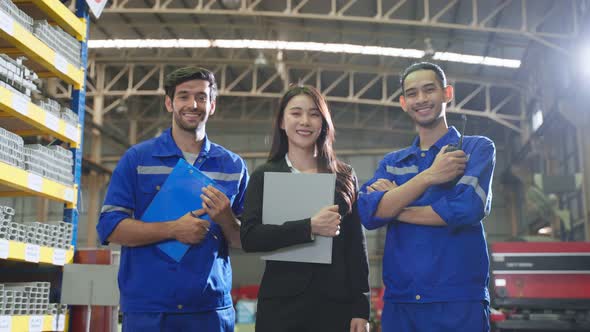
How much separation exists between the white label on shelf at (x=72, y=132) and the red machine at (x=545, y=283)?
4.41 m

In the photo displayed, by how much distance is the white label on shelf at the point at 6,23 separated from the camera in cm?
329

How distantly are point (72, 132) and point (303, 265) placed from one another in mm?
2338

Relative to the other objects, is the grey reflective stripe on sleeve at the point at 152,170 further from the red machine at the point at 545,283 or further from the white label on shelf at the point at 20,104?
the red machine at the point at 545,283

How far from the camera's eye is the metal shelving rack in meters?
3.32

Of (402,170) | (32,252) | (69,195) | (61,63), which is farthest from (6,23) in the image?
(402,170)

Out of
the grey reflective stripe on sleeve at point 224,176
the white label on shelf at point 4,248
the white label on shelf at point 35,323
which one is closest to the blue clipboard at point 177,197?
the grey reflective stripe on sleeve at point 224,176

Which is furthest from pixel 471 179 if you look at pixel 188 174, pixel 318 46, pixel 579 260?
pixel 318 46

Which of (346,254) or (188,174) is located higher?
(188,174)

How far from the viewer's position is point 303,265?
247 cm

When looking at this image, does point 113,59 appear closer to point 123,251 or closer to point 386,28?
point 386,28

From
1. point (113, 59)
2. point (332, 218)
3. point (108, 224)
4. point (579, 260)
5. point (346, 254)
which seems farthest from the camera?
point (113, 59)

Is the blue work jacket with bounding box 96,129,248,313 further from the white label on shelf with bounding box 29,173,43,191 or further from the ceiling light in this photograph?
the ceiling light

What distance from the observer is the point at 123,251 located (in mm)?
2844

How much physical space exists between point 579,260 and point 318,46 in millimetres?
12307
